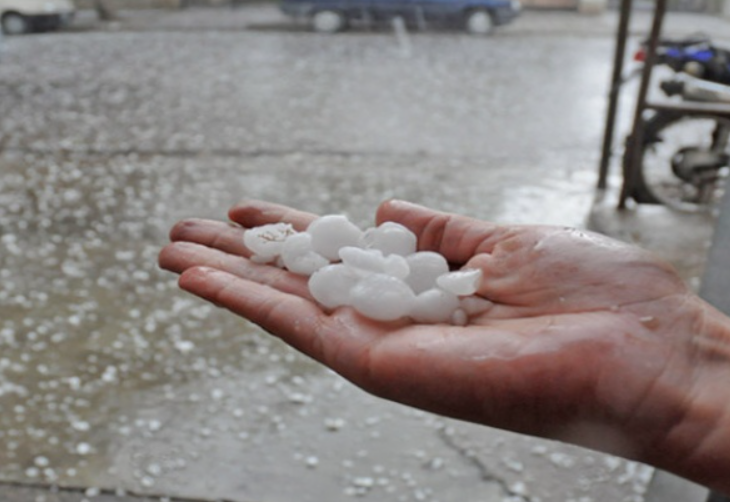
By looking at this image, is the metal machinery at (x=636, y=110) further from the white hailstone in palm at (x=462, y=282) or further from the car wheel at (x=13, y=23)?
the car wheel at (x=13, y=23)

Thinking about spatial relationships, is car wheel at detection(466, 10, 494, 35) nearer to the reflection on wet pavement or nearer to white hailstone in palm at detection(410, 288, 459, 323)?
the reflection on wet pavement

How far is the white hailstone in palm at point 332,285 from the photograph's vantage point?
163 cm

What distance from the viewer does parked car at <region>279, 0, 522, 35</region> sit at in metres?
10.9

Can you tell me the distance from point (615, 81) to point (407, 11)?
7214 mm

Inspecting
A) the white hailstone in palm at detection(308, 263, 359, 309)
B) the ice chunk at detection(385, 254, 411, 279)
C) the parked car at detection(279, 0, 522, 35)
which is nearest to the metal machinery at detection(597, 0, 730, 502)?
the ice chunk at detection(385, 254, 411, 279)

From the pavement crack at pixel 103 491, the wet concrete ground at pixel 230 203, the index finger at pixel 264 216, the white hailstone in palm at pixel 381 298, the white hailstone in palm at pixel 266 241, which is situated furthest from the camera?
the wet concrete ground at pixel 230 203

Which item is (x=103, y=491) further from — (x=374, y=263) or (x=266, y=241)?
(x=374, y=263)

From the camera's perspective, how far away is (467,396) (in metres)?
1.34

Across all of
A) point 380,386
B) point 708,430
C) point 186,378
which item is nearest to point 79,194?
point 186,378

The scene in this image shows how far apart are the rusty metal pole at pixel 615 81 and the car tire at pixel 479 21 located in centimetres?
701

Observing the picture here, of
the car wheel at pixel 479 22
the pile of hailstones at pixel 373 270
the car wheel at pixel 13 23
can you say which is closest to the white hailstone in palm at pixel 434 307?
the pile of hailstones at pixel 373 270

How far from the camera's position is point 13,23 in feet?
35.7

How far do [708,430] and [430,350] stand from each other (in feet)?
1.62

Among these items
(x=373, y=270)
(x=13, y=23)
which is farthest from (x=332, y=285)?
(x=13, y=23)
